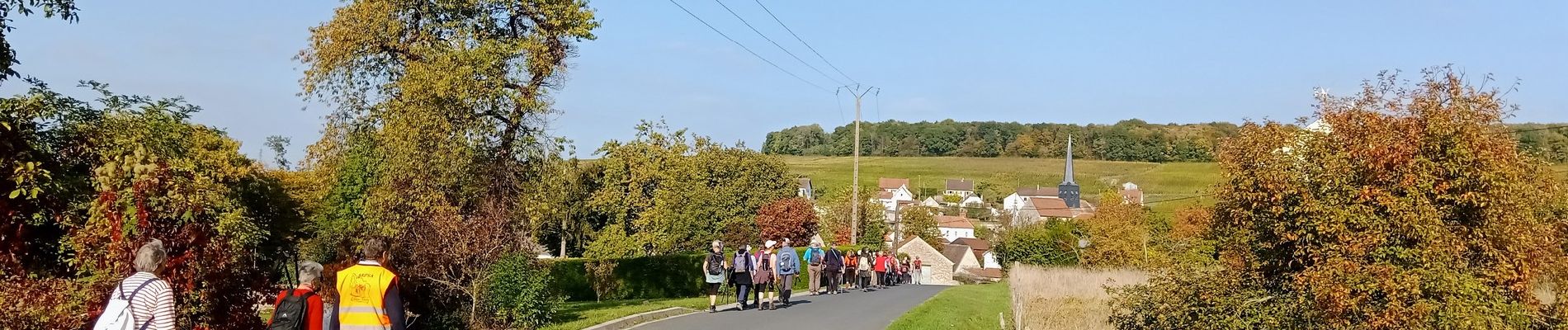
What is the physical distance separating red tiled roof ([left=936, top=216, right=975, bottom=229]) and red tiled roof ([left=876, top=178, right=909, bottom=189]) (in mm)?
14477

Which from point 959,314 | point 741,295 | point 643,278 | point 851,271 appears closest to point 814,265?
point 643,278

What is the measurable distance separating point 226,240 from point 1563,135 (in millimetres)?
21948

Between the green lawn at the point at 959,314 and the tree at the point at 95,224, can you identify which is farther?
the green lawn at the point at 959,314

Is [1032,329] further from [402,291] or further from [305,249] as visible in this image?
[305,249]

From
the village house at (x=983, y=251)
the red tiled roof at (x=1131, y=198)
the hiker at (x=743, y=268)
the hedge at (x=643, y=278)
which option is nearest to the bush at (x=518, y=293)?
the hiker at (x=743, y=268)

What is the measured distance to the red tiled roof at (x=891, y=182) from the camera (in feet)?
481

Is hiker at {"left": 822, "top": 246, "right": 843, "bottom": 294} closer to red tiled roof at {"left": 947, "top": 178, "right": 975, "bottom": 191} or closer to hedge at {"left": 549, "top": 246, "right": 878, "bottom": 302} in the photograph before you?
hedge at {"left": 549, "top": 246, "right": 878, "bottom": 302}

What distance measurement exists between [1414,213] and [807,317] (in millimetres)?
10096

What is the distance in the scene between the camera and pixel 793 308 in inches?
821

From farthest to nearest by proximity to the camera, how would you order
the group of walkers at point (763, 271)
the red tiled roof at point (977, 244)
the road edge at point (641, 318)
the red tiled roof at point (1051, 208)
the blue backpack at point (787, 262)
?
the red tiled roof at point (1051, 208), the red tiled roof at point (977, 244), the blue backpack at point (787, 262), the group of walkers at point (763, 271), the road edge at point (641, 318)

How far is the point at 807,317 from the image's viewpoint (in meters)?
18.9

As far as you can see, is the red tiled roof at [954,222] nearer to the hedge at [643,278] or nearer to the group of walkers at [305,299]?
the hedge at [643,278]

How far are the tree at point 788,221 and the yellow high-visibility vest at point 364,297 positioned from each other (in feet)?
138

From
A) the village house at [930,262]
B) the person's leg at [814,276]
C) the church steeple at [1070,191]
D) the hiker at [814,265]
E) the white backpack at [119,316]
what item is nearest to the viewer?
the white backpack at [119,316]
